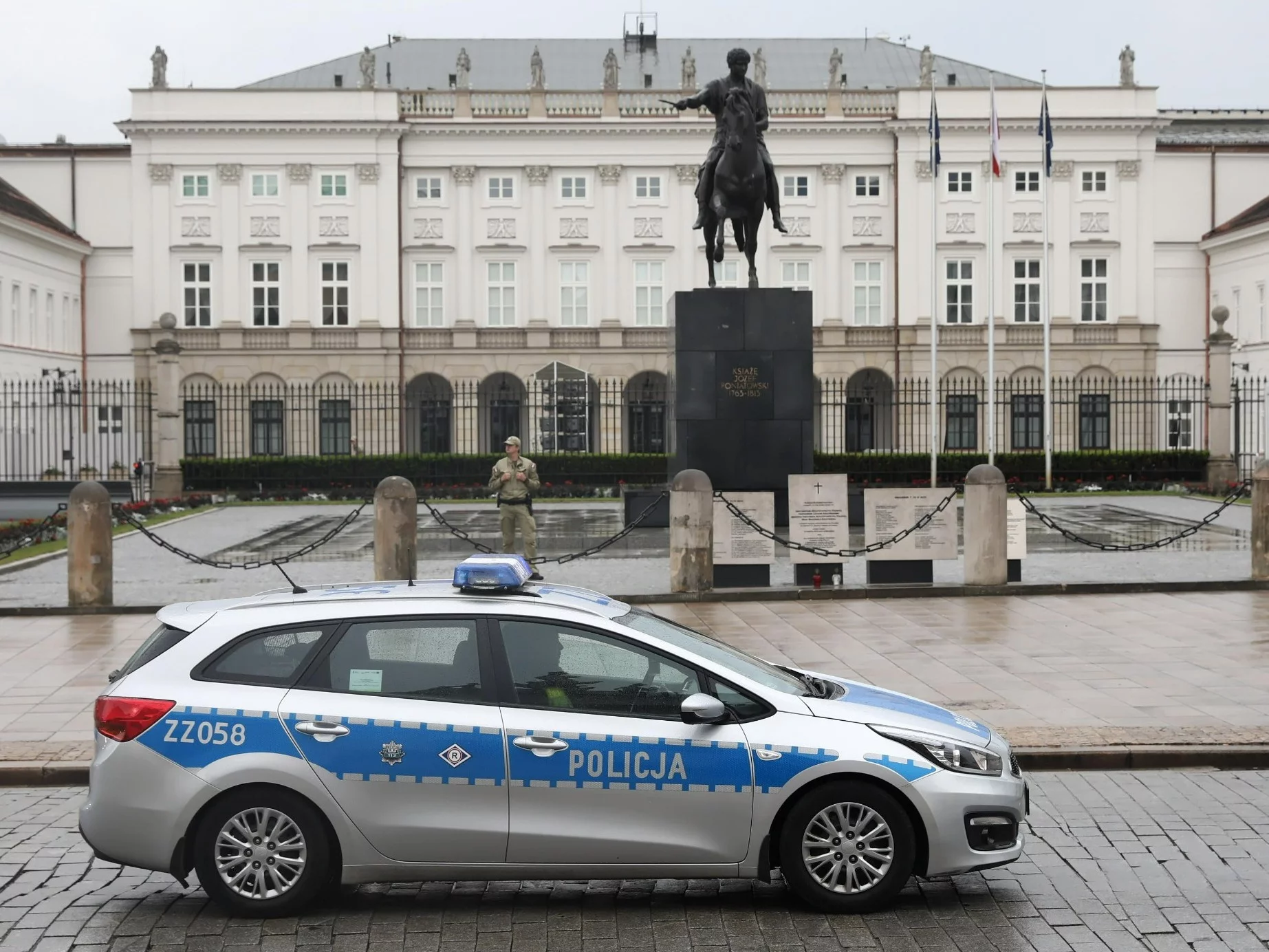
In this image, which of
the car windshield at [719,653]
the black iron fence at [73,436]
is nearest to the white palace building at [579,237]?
the black iron fence at [73,436]

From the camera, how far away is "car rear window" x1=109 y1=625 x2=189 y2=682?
6.65 metres

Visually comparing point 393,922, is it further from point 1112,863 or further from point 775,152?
point 775,152

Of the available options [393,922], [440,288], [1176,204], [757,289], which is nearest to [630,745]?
[393,922]

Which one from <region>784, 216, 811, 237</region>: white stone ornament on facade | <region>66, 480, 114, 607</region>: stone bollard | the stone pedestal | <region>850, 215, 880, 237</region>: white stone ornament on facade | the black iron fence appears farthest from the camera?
<region>850, 215, 880, 237</region>: white stone ornament on facade

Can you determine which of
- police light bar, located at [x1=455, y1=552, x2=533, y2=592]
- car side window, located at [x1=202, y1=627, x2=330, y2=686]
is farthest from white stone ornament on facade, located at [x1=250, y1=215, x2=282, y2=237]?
car side window, located at [x1=202, y1=627, x2=330, y2=686]

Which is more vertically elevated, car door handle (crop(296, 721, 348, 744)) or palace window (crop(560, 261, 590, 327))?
palace window (crop(560, 261, 590, 327))

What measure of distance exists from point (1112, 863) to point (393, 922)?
10.9ft

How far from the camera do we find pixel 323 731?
6.34m

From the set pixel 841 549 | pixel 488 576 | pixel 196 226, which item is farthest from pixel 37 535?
pixel 196 226

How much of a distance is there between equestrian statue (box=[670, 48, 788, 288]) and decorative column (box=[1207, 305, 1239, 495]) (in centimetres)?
2093

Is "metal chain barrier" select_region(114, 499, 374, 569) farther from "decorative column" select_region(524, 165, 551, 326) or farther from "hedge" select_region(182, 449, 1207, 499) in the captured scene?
"decorative column" select_region(524, 165, 551, 326)

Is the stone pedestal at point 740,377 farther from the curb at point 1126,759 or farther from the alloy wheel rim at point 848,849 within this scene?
the alloy wheel rim at point 848,849

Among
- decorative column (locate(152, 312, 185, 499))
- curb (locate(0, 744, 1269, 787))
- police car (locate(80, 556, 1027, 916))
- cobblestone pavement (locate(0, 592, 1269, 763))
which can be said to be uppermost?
decorative column (locate(152, 312, 185, 499))

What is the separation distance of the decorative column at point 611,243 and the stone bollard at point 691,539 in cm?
4370
